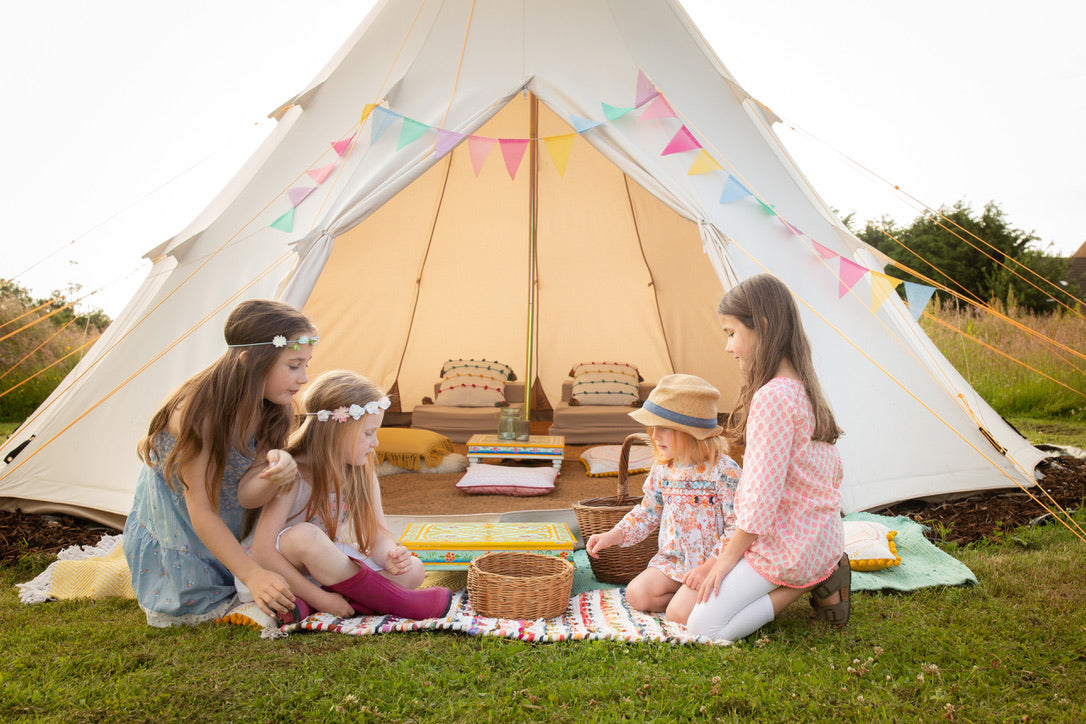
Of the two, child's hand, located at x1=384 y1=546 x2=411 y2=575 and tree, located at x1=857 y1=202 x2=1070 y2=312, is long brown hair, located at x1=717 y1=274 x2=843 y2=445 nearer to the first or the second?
child's hand, located at x1=384 y1=546 x2=411 y2=575

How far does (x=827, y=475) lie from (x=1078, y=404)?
5.68m

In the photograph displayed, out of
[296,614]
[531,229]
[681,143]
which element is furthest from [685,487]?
[531,229]

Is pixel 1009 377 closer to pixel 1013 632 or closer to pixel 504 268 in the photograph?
pixel 504 268

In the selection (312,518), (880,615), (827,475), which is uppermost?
(827,475)

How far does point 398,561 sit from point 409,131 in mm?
1876

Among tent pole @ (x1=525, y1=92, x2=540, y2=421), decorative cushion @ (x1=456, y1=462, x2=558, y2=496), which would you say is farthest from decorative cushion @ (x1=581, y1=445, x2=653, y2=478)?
tent pole @ (x1=525, y1=92, x2=540, y2=421)

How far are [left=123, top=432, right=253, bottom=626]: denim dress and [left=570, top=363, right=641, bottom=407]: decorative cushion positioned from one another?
3436mm

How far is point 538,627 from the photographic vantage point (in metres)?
2.13

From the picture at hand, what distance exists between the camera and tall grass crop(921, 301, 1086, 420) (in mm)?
6488

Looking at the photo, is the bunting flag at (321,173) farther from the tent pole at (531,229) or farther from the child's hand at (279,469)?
the tent pole at (531,229)

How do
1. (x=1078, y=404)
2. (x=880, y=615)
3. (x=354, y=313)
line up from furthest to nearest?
(x=1078, y=404)
(x=354, y=313)
(x=880, y=615)

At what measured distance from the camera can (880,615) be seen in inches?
90.2

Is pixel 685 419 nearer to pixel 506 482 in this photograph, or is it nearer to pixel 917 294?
pixel 917 294

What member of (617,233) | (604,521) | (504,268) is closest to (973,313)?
(617,233)
